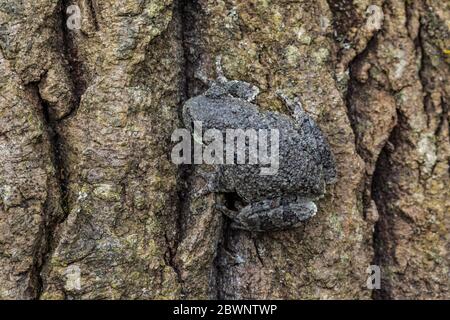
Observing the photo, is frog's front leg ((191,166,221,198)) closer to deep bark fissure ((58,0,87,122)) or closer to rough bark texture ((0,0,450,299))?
rough bark texture ((0,0,450,299))

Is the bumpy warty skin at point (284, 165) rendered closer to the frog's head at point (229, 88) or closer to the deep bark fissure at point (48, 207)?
the frog's head at point (229, 88)

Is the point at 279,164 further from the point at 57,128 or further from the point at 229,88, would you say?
the point at 57,128

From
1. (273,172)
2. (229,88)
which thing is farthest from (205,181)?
(229,88)

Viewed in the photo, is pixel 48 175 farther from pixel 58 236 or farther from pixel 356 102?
pixel 356 102

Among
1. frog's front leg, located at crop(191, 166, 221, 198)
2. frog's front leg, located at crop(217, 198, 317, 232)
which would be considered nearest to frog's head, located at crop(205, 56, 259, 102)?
frog's front leg, located at crop(191, 166, 221, 198)

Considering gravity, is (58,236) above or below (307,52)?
below
